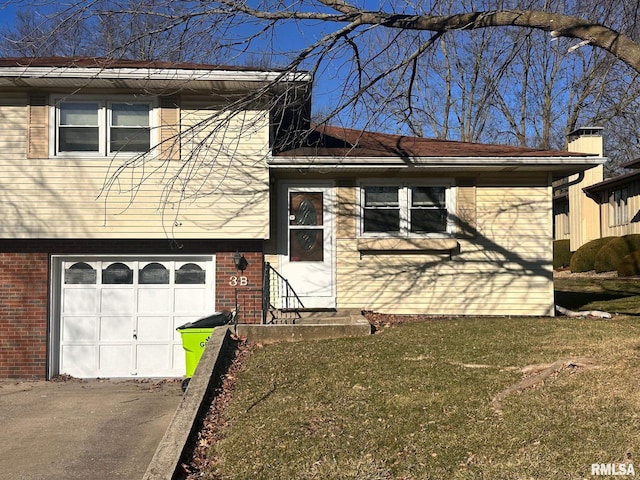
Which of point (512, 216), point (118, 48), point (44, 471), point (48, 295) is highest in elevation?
point (118, 48)

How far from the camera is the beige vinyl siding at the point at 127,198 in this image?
1088cm

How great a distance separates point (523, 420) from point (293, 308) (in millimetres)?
6642

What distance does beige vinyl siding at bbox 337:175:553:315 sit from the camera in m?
12.0

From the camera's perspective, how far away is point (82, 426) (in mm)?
7844

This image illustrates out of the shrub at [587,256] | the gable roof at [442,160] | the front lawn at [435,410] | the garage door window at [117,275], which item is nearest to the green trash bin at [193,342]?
the front lawn at [435,410]

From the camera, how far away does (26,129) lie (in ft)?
35.9

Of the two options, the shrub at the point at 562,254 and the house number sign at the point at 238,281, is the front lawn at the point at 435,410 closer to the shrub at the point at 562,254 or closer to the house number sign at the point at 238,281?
the house number sign at the point at 238,281

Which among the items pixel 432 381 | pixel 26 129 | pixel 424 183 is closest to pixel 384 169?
pixel 424 183

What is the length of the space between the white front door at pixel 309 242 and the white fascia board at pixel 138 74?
7.95 feet

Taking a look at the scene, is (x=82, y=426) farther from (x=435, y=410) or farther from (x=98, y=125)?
(x=98, y=125)

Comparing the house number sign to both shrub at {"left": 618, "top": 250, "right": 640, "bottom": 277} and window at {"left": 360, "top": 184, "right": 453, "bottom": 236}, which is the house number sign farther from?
shrub at {"left": 618, "top": 250, "right": 640, "bottom": 277}

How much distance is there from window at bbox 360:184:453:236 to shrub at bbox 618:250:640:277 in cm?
1184

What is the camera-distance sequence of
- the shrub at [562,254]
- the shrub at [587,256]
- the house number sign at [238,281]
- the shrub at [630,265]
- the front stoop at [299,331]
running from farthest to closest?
1. the shrub at [562,254]
2. the shrub at [587,256]
3. the shrub at [630,265]
4. the house number sign at [238,281]
5. the front stoop at [299,331]

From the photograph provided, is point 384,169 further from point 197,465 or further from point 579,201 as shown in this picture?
point 579,201
